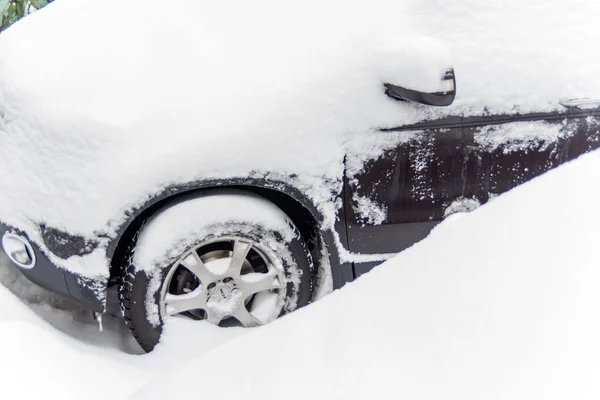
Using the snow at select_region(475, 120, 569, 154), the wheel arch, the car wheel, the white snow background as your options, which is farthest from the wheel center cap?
the snow at select_region(475, 120, 569, 154)

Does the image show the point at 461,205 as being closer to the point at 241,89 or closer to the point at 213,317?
the point at 241,89

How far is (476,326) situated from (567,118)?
60.8 inches

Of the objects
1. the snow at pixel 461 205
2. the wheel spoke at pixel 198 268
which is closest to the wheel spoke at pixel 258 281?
the wheel spoke at pixel 198 268

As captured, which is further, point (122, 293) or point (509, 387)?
point (122, 293)

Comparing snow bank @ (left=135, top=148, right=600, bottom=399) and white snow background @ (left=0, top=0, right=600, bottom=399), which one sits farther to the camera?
white snow background @ (left=0, top=0, right=600, bottom=399)

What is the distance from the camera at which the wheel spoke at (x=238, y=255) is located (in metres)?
2.27

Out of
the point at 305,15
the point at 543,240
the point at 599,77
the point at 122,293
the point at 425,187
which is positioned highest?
the point at 305,15

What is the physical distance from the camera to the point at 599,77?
2.31 metres

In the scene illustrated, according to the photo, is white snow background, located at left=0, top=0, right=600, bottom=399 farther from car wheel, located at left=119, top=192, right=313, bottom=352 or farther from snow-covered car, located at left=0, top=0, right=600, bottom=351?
car wheel, located at left=119, top=192, right=313, bottom=352

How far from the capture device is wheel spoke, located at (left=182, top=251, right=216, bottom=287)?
2.25m

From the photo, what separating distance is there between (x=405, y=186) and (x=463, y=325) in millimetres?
1228

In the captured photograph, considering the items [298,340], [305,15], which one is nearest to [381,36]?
[305,15]

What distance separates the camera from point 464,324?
1119 millimetres

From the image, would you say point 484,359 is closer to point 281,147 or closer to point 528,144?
point 281,147
